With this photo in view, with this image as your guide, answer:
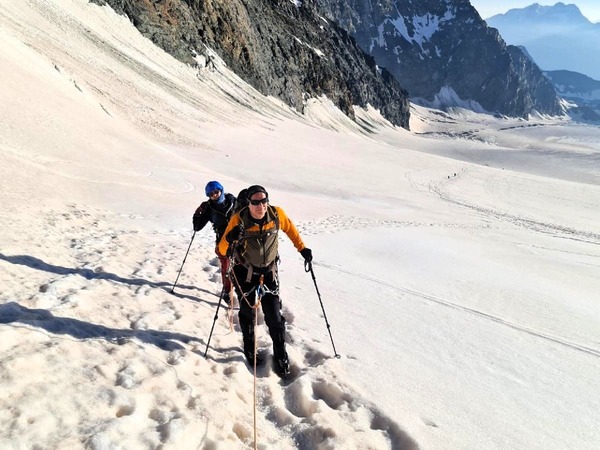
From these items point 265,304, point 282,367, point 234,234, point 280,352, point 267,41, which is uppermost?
point 267,41

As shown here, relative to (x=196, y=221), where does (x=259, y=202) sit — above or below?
above

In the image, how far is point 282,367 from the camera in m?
4.83

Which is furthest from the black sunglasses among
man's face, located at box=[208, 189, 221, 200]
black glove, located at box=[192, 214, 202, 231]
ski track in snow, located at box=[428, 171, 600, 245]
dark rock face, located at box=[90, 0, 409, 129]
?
dark rock face, located at box=[90, 0, 409, 129]

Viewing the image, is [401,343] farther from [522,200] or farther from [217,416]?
[522,200]

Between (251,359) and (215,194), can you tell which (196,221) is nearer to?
(215,194)

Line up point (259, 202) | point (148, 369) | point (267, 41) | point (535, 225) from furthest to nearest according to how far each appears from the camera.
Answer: point (267, 41) < point (535, 225) < point (259, 202) < point (148, 369)

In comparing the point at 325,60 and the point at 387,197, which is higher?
the point at 325,60

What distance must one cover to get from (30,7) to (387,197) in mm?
27010

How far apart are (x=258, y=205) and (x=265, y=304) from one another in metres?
1.15

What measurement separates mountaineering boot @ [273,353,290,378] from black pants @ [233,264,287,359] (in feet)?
0.11

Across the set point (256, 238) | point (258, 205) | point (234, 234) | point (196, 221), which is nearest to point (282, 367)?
point (256, 238)

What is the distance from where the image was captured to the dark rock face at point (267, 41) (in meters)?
43.8

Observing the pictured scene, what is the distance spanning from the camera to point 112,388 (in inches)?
138

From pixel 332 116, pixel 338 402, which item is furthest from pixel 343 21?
pixel 338 402
